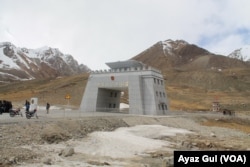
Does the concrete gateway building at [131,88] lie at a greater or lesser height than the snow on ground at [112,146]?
greater

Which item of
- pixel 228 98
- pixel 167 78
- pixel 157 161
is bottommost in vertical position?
pixel 157 161

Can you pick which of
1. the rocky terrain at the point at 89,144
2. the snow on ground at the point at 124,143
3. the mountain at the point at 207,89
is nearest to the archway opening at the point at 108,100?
the rocky terrain at the point at 89,144

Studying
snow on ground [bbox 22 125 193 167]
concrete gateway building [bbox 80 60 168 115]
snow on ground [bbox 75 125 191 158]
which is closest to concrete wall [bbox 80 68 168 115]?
concrete gateway building [bbox 80 60 168 115]

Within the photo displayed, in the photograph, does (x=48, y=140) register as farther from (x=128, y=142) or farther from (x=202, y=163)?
(x=202, y=163)

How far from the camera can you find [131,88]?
157 ft

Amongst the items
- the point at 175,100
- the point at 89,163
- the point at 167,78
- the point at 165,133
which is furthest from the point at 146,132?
the point at 167,78

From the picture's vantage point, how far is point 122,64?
168ft

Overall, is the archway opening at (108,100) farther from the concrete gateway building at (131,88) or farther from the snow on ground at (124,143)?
the snow on ground at (124,143)

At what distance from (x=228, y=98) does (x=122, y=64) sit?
6234 cm

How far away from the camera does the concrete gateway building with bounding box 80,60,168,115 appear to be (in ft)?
155

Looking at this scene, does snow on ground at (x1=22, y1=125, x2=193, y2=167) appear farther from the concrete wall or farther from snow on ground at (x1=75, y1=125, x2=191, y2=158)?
the concrete wall

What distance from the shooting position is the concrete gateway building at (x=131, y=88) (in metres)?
47.1

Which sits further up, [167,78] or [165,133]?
[167,78]

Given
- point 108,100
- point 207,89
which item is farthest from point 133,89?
point 207,89
